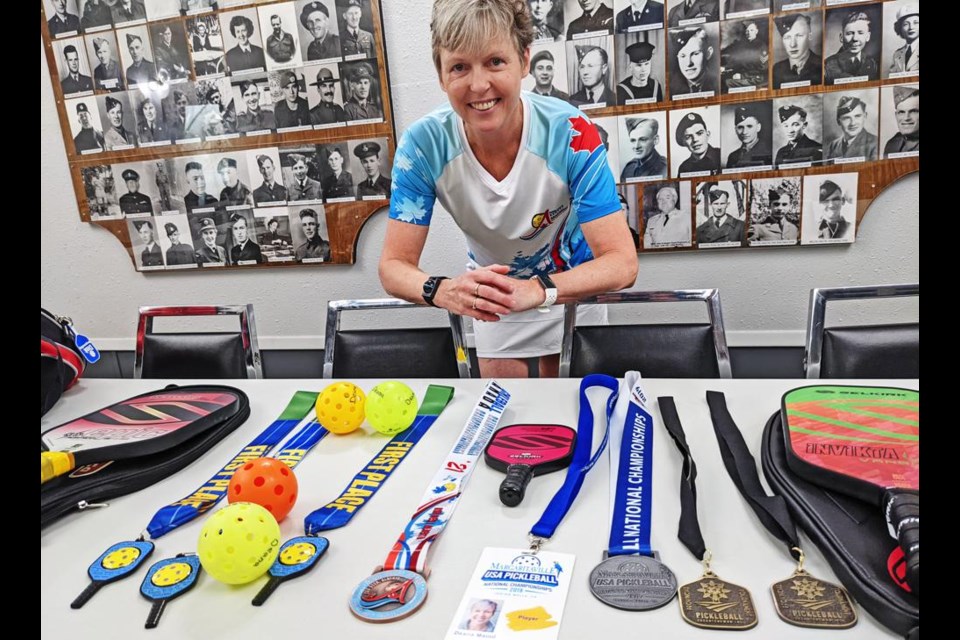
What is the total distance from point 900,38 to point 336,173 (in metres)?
2.49

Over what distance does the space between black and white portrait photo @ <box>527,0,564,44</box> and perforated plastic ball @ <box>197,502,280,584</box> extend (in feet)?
7.84

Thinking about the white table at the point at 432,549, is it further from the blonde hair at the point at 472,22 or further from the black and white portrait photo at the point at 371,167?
the black and white portrait photo at the point at 371,167

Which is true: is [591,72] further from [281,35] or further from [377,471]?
[377,471]

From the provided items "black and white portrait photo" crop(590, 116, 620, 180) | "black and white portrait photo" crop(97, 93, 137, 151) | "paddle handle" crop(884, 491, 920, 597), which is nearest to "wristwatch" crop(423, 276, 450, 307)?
"paddle handle" crop(884, 491, 920, 597)

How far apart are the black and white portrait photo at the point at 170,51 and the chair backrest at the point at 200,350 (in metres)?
1.69

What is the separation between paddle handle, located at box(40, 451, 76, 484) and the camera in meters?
1.09

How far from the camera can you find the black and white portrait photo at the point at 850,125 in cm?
249

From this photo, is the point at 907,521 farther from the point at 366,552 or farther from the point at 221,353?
the point at 221,353

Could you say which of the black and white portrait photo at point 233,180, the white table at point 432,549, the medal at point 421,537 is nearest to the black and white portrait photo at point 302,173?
the black and white portrait photo at point 233,180

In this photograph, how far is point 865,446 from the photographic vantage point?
3.08 ft

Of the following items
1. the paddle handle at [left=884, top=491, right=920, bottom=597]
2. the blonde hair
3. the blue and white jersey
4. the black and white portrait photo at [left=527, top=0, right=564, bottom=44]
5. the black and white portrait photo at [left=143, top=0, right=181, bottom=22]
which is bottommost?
the paddle handle at [left=884, top=491, right=920, bottom=597]

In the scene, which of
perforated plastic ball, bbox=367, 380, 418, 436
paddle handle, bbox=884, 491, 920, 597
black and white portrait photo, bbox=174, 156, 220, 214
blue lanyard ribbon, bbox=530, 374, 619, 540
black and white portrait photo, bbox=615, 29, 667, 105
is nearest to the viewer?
→ paddle handle, bbox=884, 491, 920, 597

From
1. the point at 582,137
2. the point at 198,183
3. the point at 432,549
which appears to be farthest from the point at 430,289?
the point at 198,183

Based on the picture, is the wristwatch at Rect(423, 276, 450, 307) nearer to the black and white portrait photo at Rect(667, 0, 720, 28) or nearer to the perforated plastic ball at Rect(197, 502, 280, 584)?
the perforated plastic ball at Rect(197, 502, 280, 584)
